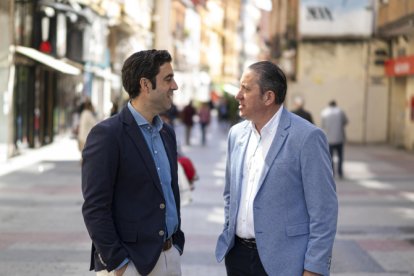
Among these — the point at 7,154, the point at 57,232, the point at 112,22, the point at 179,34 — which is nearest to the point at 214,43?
the point at 179,34

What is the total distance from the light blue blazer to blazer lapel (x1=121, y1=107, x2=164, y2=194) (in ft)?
1.78

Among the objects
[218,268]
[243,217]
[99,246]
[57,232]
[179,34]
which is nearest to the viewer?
[99,246]

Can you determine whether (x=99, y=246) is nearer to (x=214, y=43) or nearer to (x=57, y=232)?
(x=57, y=232)

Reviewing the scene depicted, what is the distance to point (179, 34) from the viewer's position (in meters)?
73.4

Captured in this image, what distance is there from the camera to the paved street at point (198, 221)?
9758 millimetres

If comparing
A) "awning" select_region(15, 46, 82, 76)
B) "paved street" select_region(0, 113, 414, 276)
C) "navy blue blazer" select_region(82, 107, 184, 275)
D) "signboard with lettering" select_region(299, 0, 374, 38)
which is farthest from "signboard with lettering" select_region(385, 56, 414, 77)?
"navy blue blazer" select_region(82, 107, 184, 275)

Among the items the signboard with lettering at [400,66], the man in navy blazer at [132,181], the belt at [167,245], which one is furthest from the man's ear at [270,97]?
the signboard with lettering at [400,66]

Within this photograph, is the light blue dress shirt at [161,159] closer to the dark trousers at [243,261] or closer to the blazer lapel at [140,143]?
the blazer lapel at [140,143]

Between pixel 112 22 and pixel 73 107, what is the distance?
820 centimetres

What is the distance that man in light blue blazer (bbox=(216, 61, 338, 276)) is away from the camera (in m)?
4.62

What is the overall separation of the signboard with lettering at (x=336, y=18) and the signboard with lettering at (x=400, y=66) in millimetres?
1977

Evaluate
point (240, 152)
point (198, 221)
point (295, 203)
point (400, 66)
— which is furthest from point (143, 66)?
point (400, 66)

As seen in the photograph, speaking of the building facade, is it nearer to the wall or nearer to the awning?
the wall

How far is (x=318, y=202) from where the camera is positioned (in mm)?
4609
